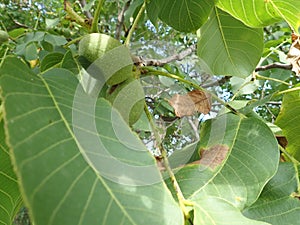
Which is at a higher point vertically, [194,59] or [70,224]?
[70,224]

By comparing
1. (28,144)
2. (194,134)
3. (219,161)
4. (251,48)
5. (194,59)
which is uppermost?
(28,144)

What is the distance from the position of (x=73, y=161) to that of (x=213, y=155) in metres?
0.45

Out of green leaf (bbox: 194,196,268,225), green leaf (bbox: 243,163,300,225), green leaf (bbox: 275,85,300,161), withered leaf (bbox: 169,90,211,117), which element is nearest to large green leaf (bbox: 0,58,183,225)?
green leaf (bbox: 194,196,268,225)

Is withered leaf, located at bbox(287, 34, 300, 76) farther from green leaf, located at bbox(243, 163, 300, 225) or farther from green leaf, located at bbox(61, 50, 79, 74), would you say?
green leaf, located at bbox(61, 50, 79, 74)

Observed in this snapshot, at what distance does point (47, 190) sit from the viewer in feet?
1.27

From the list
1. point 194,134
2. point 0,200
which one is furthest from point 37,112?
point 194,134

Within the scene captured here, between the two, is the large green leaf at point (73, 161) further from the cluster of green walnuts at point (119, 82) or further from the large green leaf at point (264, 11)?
the large green leaf at point (264, 11)

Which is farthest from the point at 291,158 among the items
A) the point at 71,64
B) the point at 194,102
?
the point at 71,64

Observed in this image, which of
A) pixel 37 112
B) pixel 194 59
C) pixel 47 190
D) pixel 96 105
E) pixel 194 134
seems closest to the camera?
pixel 47 190

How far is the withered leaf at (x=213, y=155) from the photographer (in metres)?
Result: 0.83

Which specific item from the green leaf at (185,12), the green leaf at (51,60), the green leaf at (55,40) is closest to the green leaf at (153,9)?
the green leaf at (185,12)

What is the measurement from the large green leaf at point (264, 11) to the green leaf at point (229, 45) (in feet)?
0.58

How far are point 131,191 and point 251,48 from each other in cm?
72

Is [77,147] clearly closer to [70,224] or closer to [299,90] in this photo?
[70,224]
